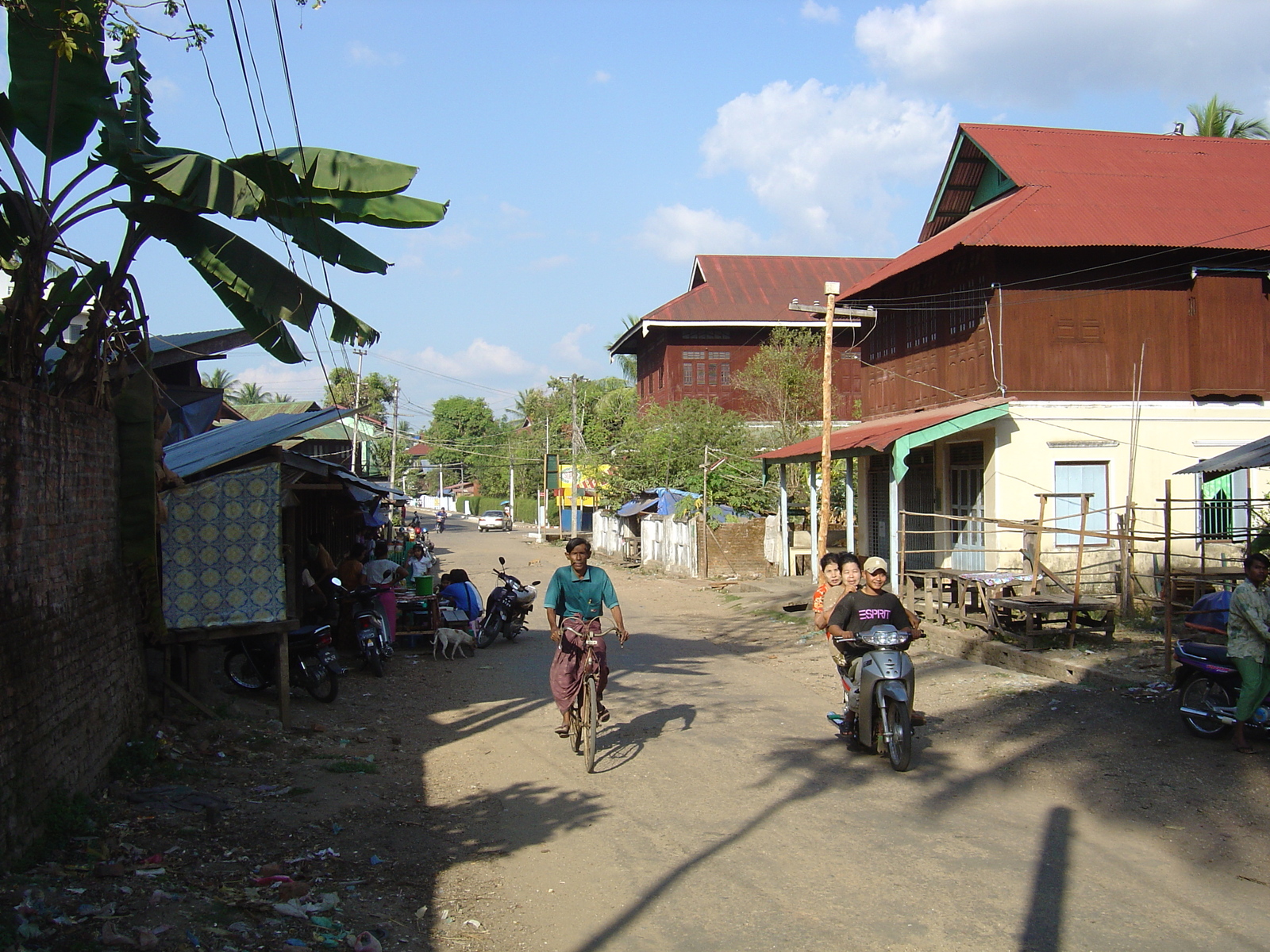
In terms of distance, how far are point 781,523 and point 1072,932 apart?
22.3 metres

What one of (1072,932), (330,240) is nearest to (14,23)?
(330,240)

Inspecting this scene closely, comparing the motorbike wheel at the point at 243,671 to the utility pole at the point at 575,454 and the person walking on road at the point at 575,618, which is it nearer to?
the person walking on road at the point at 575,618

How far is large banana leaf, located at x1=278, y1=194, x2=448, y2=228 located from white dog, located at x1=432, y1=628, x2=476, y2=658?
7.84 m

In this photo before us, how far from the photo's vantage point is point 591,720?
8195mm

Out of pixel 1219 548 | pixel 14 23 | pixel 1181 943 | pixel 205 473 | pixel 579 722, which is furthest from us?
pixel 1219 548

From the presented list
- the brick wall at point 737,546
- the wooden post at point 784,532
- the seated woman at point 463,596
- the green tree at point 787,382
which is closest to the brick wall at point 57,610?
the seated woman at point 463,596

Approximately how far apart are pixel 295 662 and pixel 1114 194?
17188mm

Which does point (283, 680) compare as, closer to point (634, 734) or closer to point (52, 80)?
point (634, 734)

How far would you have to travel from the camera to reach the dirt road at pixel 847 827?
4.93 meters

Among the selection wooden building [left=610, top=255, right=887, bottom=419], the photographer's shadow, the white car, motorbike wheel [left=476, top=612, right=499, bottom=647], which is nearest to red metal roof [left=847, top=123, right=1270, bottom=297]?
motorbike wheel [left=476, top=612, right=499, bottom=647]

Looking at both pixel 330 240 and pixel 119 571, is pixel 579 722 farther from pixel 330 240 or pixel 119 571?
pixel 330 240

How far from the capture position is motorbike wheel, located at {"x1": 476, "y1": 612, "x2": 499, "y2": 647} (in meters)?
16.4

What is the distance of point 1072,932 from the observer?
4.79 metres

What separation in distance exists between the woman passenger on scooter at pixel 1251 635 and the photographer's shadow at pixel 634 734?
462cm
